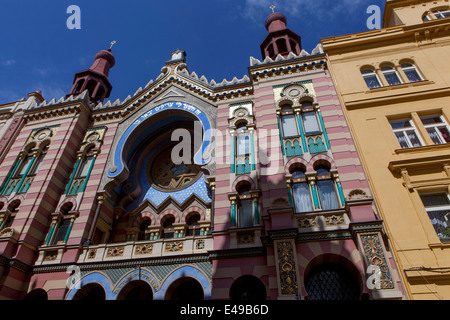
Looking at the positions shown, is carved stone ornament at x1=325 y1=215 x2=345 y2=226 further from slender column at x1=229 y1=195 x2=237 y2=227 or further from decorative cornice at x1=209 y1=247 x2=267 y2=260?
slender column at x1=229 y1=195 x2=237 y2=227

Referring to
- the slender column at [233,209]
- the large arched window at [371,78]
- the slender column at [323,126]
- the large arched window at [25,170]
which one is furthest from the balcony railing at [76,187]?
the large arched window at [371,78]

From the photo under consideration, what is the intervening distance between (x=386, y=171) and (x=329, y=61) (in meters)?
8.03

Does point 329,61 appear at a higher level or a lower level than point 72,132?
higher

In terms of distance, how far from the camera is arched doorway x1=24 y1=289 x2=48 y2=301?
533 inches

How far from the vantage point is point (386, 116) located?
47.6 ft

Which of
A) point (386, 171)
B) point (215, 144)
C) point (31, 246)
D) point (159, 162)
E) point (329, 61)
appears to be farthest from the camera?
point (159, 162)

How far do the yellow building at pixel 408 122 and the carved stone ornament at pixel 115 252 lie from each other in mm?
11070

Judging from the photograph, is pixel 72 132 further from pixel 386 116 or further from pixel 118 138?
pixel 386 116

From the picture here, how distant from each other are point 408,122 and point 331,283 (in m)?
8.46

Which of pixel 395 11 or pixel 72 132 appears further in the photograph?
pixel 395 11

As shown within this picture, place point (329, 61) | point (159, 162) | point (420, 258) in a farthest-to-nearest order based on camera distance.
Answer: point (159, 162) → point (329, 61) → point (420, 258)

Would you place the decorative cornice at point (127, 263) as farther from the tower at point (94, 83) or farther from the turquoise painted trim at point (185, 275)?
the tower at point (94, 83)

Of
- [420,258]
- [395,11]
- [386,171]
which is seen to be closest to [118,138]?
[386,171]

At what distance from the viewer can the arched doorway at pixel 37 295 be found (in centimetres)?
1354
